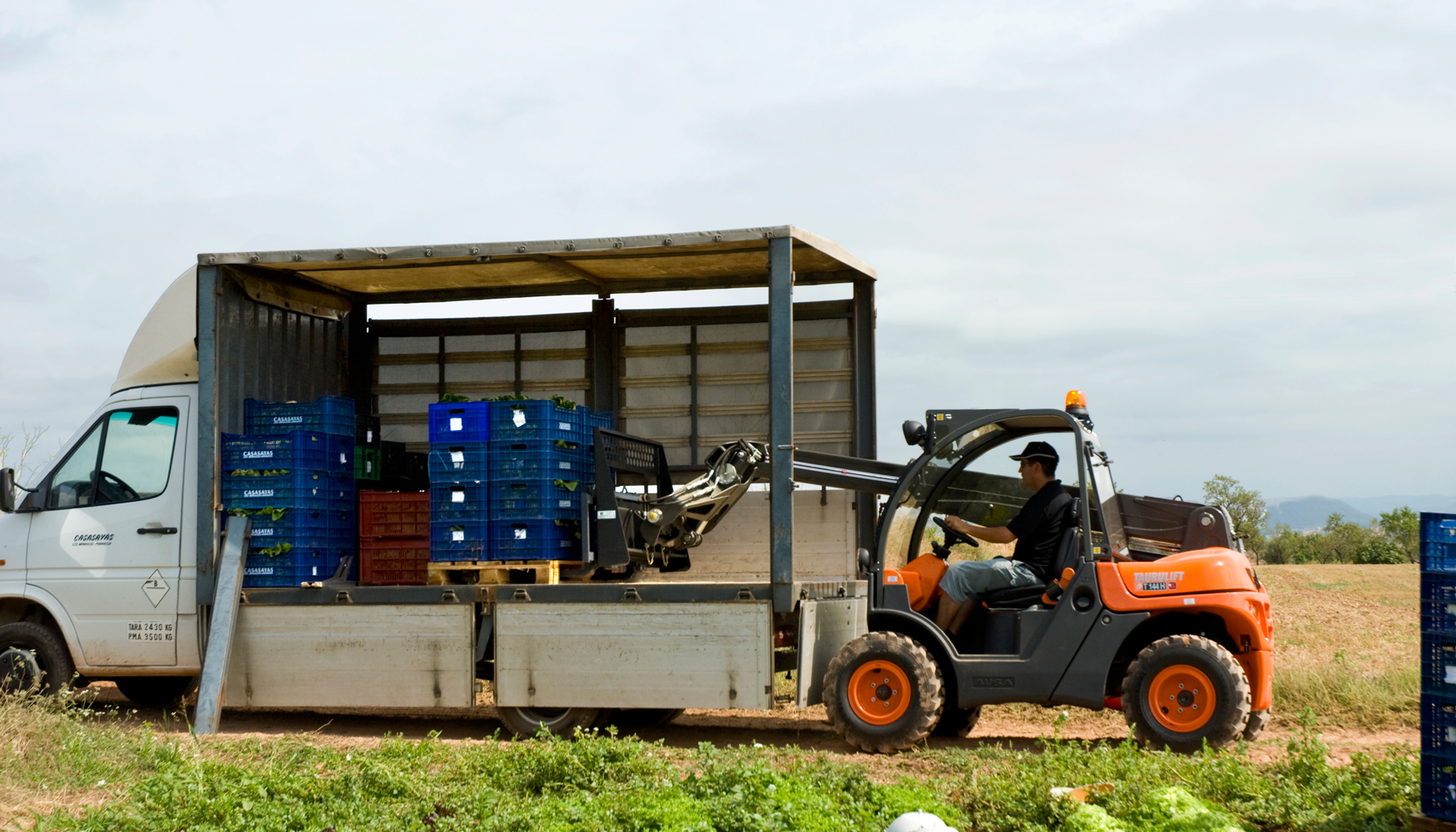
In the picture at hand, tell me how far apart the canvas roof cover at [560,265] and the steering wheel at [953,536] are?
7.14ft

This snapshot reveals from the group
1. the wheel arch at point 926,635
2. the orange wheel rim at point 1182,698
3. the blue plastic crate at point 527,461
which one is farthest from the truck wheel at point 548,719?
the orange wheel rim at point 1182,698

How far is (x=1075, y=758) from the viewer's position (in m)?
6.48

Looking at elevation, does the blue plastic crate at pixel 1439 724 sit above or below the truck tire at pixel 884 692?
above

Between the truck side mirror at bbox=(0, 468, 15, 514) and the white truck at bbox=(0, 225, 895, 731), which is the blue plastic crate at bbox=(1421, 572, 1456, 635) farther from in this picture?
the truck side mirror at bbox=(0, 468, 15, 514)

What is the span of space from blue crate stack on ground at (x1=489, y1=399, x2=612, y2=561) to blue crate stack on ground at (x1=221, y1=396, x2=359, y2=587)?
1.57 m

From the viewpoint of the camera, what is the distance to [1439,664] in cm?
536

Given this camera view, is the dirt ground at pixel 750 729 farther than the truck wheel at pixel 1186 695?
Yes

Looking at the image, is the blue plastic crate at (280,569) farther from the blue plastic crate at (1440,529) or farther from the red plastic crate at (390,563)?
the blue plastic crate at (1440,529)

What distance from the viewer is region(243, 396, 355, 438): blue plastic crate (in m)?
9.76

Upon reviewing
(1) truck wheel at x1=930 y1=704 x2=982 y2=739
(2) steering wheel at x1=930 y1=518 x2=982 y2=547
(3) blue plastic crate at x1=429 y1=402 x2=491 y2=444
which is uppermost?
(3) blue plastic crate at x1=429 y1=402 x2=491 y2=444

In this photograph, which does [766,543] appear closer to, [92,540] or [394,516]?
[394,516]

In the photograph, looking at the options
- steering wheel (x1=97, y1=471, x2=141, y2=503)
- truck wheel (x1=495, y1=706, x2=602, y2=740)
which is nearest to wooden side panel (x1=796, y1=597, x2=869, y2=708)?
truck wheel (x1=495, y1=706, x2=602, y2=740)

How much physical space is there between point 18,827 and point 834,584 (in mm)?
5410

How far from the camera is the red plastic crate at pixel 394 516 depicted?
994 cm
